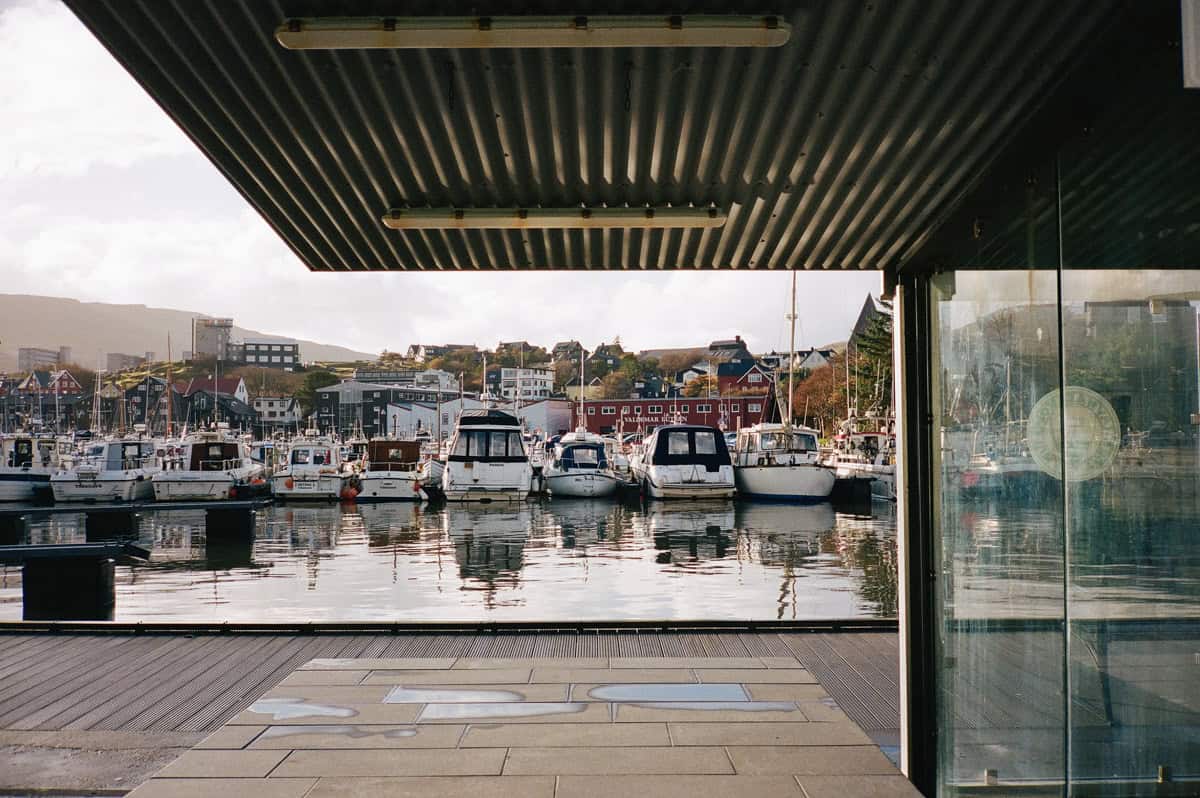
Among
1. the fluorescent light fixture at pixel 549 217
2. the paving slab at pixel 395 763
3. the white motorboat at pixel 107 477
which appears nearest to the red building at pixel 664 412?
the white motorboat at pixel 107 477

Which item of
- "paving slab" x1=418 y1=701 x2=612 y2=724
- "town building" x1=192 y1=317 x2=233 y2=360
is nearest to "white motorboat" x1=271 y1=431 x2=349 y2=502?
"paving slab" x1=418 y1=701 x2=612 y2=724

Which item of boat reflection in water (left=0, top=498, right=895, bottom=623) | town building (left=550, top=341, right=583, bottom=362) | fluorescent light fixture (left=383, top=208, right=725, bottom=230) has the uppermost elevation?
town building (left=550, top=341, right=583, bottom=362)

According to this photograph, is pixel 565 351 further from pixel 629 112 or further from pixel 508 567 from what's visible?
pixel 629 112

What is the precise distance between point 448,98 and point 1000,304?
1758 millimetres

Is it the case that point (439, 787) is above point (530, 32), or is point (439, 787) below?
below

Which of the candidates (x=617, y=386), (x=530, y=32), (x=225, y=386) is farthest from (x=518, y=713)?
(x=225, y=386)

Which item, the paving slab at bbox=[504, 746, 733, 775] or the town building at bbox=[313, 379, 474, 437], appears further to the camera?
the town building at bbox=[313, 379, 474, 437]

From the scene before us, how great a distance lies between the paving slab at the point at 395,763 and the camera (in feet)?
6.48

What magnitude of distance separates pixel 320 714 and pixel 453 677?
0.47m

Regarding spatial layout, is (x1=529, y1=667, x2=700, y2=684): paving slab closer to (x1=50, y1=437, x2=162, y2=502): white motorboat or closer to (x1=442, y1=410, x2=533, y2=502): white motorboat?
(x1=442, y1=410, x2=533, y2=502): white motorboat

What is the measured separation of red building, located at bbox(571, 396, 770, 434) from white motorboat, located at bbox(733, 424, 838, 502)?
4097cm

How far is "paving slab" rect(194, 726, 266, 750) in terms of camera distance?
2.12 metres

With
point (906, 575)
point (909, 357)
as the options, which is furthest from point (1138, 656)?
point (909, 357)

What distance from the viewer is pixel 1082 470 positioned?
2.21m
